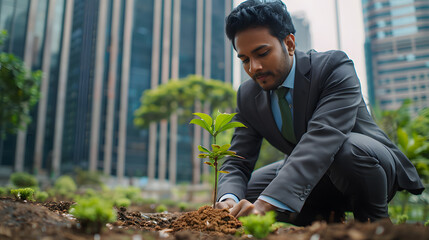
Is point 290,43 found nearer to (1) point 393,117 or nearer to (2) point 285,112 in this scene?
(2) point 285,112

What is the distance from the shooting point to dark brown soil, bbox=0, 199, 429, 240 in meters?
0.89

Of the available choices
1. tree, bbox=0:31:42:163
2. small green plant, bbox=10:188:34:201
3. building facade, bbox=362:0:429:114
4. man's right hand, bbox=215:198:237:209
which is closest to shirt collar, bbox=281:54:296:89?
man's right hand, bbox=215:198:237:209

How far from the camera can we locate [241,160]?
1.97 metres

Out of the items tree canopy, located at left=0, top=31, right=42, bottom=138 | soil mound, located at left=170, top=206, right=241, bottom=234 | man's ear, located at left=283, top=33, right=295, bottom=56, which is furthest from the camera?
tree canopy, located at left=0, top=31, right=42, bottom=138

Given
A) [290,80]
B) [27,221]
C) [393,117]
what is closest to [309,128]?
[290,80]

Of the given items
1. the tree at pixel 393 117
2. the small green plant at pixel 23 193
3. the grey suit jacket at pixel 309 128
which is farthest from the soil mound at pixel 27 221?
the tree at pixel 393 117

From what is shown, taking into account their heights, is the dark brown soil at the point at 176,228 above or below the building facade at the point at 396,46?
below

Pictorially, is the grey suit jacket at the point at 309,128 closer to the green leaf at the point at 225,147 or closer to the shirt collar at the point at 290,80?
the shirt collar at the point at 290,80

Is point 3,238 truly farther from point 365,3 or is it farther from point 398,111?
point 365,3

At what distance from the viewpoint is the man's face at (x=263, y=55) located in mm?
1696

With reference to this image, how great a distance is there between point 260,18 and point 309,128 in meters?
0.63

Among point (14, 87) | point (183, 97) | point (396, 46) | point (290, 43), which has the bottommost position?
point (290, 43)

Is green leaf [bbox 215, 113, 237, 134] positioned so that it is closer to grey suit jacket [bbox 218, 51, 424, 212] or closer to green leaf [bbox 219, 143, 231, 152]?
green leaf [bbox 219, 143, 231, 152]

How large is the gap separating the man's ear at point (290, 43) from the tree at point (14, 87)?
489 centimetres
